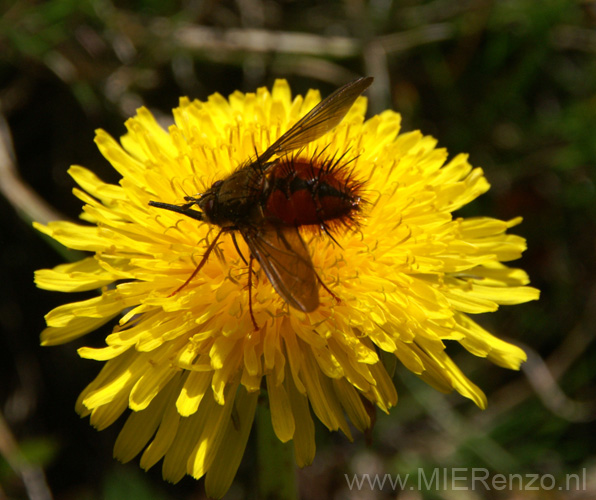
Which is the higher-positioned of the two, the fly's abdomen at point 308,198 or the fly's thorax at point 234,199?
the fly's thorax at point 234,199

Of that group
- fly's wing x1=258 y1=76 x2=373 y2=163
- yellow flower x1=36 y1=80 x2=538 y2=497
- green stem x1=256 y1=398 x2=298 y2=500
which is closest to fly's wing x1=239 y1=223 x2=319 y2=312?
yellow flower x1=36 y1=80 x2=538 y2=497

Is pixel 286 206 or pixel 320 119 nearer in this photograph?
pixel 286 206

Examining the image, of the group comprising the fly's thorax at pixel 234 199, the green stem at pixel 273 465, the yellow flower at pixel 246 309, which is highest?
the fly's thorax at pixel 234 199

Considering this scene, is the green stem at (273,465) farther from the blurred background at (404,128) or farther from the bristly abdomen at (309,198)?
the blurred background at (404,128)

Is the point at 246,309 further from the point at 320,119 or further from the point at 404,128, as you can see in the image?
the point at 404,128

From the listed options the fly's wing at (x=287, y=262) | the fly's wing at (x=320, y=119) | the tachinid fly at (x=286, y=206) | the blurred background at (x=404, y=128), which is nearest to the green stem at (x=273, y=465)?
the tachinid fly at (x=286, y=206)

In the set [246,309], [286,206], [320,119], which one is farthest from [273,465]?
[320,119]

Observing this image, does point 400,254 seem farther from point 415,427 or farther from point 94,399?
point 415,427

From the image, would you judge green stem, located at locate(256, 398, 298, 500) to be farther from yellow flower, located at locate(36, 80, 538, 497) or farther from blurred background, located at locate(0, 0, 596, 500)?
blurred background, located at locate(0, 0, 596, 500)
